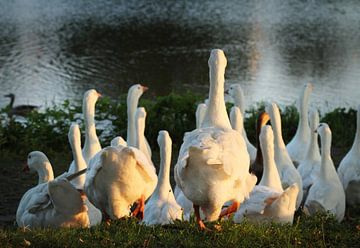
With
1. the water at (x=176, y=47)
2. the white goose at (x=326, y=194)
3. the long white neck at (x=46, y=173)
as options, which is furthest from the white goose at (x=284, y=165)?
the water at (x=176, y=47)

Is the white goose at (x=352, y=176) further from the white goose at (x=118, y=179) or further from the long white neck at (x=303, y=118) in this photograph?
the white goose at (x=118, y=179)

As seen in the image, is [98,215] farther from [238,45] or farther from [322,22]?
[322,22]

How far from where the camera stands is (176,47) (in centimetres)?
2662

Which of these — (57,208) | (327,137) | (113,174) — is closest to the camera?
(113,174)

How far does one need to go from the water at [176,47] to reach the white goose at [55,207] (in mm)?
8921

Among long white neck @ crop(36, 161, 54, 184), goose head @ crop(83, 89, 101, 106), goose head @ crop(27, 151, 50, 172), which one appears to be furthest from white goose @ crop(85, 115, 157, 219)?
goose head @ crop(83, 89, 101, 106)

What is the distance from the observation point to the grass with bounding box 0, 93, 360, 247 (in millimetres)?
5797

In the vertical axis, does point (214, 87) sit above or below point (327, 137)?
above

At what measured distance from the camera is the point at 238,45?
26625 mm

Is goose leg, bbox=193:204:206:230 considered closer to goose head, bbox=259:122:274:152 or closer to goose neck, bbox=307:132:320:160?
goose head, bbox=259:122:274:152

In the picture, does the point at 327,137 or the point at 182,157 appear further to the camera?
the point at 327,137

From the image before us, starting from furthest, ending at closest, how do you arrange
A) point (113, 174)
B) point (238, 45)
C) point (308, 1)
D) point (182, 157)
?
point (308, 1) → point (238, 45) → point (113, 174) → point (182, 157)

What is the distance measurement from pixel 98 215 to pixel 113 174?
176cm

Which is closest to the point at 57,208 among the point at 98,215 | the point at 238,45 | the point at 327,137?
the point at 98,215
